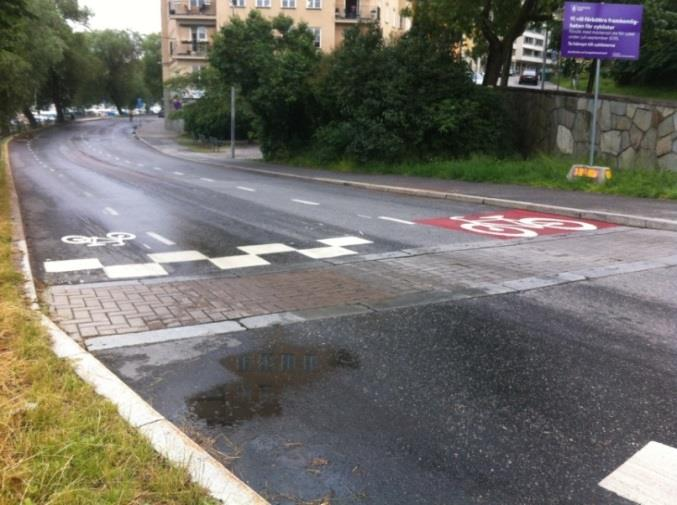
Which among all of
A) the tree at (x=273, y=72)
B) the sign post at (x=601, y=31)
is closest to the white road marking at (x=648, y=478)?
the sign post at (x=601, y=31)

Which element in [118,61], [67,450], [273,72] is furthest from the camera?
[118,61]

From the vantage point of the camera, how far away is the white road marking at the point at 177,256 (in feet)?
28.8

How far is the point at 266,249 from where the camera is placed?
9.48 metres

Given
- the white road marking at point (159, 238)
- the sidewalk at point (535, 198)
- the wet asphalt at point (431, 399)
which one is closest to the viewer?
the wet asphalt at point (431, 399)

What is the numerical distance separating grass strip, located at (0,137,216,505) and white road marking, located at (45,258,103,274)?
12.7ft

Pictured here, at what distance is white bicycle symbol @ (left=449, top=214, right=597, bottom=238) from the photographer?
11.0 meters

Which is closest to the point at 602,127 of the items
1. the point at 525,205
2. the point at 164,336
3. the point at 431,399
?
the point at 525,205

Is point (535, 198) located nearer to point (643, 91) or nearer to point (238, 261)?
point (238, 261)

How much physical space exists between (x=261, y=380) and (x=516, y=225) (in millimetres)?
8146

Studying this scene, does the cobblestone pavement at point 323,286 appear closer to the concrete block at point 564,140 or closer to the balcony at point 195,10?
the concrete block at point 564,140

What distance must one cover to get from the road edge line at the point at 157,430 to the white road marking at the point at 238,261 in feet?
10.3

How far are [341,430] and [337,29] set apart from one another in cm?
6394

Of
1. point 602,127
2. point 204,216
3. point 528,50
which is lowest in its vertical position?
point 204,216

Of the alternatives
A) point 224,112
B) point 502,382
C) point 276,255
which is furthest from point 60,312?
point 224,112
